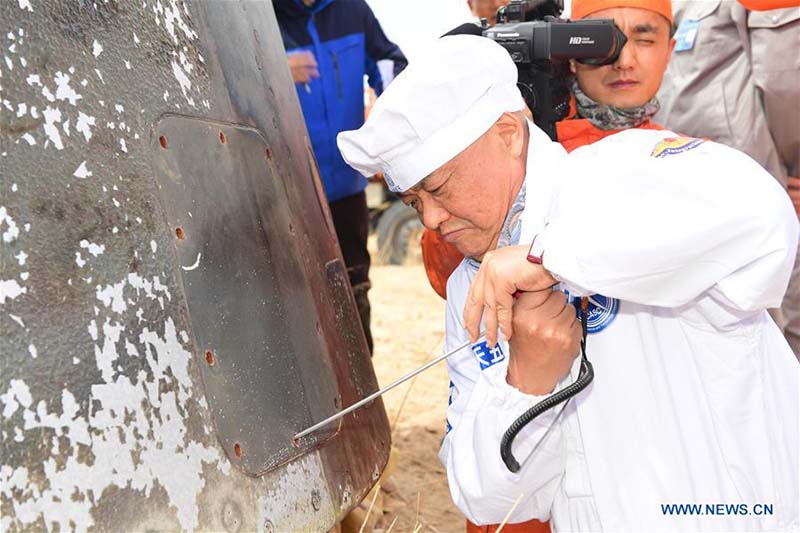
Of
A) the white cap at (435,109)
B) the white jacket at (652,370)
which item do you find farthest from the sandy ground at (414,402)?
the white cap at (435,109)

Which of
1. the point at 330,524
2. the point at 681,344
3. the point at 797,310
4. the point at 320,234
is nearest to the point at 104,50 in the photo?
the point at 320,234

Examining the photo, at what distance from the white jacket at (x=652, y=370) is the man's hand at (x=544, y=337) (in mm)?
54

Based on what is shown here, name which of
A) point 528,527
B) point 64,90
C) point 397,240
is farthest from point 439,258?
point 397,240

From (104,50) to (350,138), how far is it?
0.44 meters

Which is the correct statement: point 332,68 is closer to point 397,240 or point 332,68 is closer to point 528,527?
point 528,527

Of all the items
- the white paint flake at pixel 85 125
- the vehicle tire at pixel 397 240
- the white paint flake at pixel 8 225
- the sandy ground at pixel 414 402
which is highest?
the white paint flake at pixel 85 125

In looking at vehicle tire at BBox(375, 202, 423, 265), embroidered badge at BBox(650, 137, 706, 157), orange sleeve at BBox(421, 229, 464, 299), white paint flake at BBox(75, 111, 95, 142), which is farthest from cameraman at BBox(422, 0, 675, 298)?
vehicle tire at BBox(375, 202, 423, 265)

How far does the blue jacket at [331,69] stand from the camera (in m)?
3.72

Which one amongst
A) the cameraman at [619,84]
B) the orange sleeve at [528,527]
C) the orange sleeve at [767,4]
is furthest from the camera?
the orange sleeve at [767,4]

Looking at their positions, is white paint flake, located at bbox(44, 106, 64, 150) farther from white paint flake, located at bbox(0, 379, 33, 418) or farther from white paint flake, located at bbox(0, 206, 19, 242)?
white paint flake, located at bbox(0, 379, 33, 418)

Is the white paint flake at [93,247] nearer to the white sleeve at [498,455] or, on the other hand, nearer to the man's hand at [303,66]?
the white sleeve at [498,455]

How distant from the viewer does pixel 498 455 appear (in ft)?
5.08

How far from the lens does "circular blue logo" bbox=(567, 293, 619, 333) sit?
161cm

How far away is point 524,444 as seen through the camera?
1.56 metres
